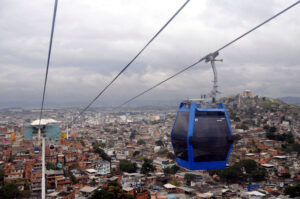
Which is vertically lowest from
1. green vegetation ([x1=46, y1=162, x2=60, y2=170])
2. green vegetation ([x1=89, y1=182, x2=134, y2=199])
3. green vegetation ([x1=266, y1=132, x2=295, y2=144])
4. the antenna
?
green vegetation ([x1=46, y1=162, x2=60, y2=170])

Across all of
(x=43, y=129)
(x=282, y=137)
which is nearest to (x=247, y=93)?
(x=282, y=137)

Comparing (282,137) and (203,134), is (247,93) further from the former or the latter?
(203,134)

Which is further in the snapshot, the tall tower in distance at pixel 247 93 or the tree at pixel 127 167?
the tall tower in distance at pixel 247 93

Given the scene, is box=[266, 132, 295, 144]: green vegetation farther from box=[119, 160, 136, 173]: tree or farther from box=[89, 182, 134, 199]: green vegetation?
box=[89, 182, 134, 199]: green vegetation

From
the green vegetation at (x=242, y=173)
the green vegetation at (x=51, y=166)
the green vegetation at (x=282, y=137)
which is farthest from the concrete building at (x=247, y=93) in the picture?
the green vegetation at (x=51, y=166)

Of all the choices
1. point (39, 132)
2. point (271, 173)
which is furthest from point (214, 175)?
point (39, 132)

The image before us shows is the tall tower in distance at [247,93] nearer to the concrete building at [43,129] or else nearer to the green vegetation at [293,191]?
the green vegetation at [293,191]

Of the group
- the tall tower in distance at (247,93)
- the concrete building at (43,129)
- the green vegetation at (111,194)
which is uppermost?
the tall tower in distance at (247,93)

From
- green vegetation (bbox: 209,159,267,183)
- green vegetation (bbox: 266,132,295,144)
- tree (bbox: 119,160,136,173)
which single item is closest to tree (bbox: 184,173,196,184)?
green vegetation (bbox: 209,159,267,183)
